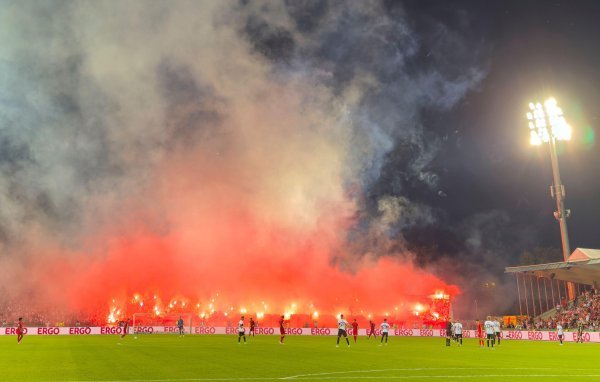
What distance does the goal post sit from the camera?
195 ft

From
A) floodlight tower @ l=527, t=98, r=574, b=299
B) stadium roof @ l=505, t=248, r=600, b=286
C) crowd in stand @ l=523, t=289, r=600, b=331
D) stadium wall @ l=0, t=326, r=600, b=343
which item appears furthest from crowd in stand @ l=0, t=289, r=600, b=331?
floodlight tower @ l=527, t=98, r=574, b=299

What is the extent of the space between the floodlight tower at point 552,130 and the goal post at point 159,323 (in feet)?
155

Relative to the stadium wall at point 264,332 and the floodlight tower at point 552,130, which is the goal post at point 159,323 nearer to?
the stadium wall at point 264,332

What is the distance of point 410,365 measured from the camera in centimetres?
2016

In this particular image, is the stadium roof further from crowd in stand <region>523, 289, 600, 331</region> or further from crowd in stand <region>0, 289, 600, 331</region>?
crowd in stand <region>523, 289, 600, 331</region>

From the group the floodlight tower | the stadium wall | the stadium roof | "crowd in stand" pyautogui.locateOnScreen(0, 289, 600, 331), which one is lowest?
the stadium wall

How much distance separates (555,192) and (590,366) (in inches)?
1913

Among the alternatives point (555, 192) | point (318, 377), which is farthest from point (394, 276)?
point (318, 377)

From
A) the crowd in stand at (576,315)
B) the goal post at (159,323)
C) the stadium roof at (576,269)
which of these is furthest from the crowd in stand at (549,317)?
the goal post at (159,323)

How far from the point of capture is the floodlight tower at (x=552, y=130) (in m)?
61.8

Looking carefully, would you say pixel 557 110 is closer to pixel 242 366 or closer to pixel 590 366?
pixel 590 366

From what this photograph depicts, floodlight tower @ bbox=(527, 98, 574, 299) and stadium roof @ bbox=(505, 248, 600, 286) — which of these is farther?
floodlight tower @ bbox=(527, 98, 574, 299)

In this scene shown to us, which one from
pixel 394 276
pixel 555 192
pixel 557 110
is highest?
pixel 557 110

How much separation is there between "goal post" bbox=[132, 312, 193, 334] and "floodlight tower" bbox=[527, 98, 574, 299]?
47.3 metres
